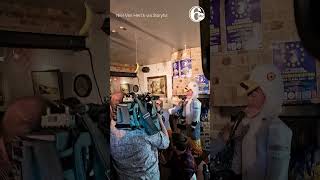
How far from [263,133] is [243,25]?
331 millimetres

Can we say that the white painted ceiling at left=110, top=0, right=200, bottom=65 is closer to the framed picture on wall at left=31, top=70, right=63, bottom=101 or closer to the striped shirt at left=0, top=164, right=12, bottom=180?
the framed picture on wall at left=31, top=70, right=63, bottom=101

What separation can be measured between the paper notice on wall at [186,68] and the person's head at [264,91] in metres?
0.16

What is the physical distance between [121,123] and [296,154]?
0.52 metres

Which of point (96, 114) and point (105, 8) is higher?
point (105, 8)

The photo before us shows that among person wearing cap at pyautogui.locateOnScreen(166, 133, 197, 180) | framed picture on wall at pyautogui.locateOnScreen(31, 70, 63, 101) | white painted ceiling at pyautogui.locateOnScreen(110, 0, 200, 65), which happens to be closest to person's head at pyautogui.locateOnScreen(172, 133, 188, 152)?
person wearing cap at pyautogui.locateOnScreen(166, 133, 197, 180)

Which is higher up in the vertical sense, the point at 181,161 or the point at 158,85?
the point at 158,85

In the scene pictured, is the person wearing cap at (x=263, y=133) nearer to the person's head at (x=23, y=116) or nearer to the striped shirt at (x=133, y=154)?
the striped shirt at (x=133, y=154)

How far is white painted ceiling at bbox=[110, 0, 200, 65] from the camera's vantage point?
940mm

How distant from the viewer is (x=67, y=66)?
90 cm

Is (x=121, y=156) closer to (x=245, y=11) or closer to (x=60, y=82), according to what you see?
(x=60, y=82)

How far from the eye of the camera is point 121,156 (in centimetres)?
98

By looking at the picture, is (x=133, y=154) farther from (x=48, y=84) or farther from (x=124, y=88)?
(x=48, y=84)

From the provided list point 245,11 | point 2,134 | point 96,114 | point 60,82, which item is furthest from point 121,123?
point 245,11

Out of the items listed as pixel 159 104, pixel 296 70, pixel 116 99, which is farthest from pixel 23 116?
→ pixel 296 70
